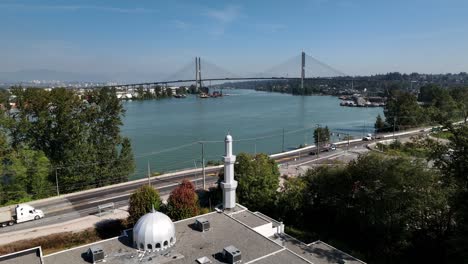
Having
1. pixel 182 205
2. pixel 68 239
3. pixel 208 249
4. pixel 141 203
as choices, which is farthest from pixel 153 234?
pixel 68 239

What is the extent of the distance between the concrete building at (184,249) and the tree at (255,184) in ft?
19.5

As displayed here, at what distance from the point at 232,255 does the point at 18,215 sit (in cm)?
1393

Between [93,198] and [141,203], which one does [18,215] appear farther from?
[141,203]

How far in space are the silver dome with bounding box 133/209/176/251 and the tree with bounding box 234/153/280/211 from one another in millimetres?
8372

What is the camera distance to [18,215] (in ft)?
60.7

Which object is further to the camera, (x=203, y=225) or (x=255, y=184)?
(x=255, y=184)

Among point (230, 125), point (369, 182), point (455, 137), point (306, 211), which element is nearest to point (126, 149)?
point (306, 211)

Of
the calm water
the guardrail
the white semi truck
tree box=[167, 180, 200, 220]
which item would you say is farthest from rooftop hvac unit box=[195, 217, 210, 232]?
the calm water

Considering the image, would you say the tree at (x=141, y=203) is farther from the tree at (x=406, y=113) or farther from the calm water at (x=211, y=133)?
the tree at (x=406, y=113)

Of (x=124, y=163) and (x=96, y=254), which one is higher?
(x=96, y=254)

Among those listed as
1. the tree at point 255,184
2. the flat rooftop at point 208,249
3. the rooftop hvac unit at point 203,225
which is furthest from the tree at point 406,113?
the rooftop hvac unit at point 203,225

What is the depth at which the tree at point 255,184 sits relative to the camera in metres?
20.0

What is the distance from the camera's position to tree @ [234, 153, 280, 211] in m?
20.0

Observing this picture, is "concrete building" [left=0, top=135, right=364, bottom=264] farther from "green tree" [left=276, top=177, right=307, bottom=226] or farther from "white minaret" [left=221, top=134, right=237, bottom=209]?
"green tree" [left=276, top=177, right=307, bottom=226]
